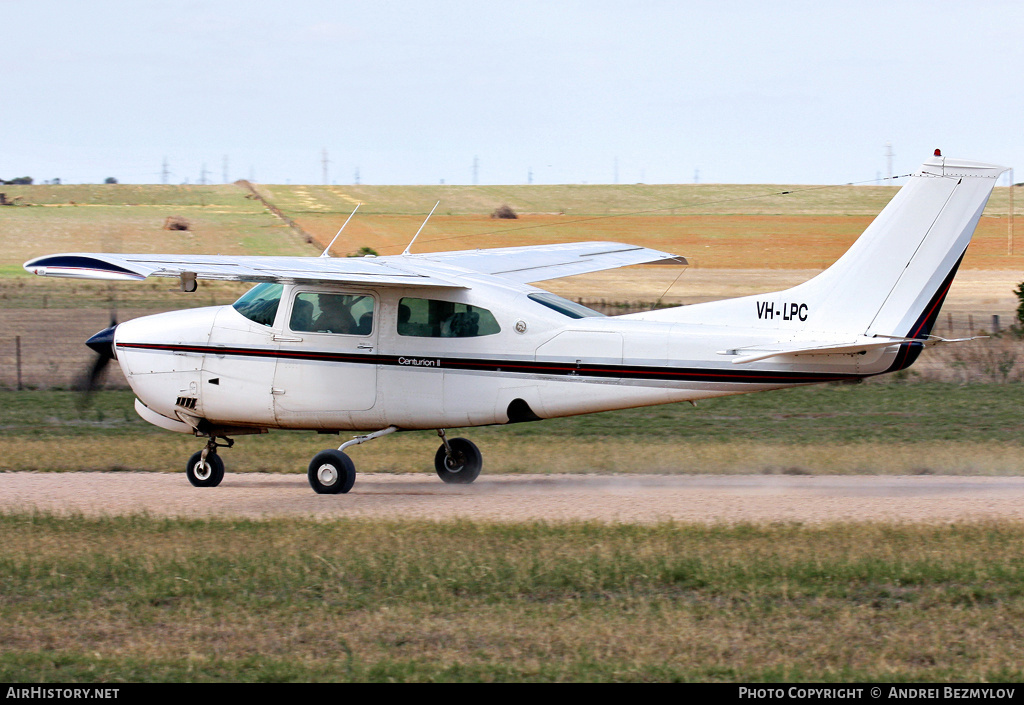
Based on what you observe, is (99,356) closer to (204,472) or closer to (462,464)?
(204,472)

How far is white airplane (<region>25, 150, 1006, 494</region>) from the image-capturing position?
11.0 meters

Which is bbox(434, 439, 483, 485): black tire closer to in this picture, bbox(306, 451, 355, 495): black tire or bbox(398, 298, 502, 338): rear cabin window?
bbox(306, 451, 355, 495): black tire

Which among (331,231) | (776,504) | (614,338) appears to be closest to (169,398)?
(614,338)

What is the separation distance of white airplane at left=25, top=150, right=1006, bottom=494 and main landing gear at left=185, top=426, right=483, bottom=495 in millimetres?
18

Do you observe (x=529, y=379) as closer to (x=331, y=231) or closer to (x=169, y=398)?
(x=169, y=398)

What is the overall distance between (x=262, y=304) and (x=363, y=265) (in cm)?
127

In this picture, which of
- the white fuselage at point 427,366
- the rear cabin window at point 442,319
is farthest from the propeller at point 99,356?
the rear cabin window at point 442,319

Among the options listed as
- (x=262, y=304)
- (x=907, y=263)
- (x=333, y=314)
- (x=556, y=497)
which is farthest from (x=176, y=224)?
(x=907, y=263)

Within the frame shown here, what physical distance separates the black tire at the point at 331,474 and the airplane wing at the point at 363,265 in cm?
204

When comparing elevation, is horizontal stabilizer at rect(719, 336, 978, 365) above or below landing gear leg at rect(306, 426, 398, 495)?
above

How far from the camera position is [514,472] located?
46.0ft

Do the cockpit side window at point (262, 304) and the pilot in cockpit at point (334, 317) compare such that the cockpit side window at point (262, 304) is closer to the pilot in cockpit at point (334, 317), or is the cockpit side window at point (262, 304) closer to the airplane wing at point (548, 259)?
the pilot in cockpit at point (334, 317)

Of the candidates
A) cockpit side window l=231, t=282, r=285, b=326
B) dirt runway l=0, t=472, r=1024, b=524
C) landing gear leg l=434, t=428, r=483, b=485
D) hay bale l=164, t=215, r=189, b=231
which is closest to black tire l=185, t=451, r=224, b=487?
dirt runway l=0, t=472, r=1024, b=524

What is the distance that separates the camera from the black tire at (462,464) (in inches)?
517
